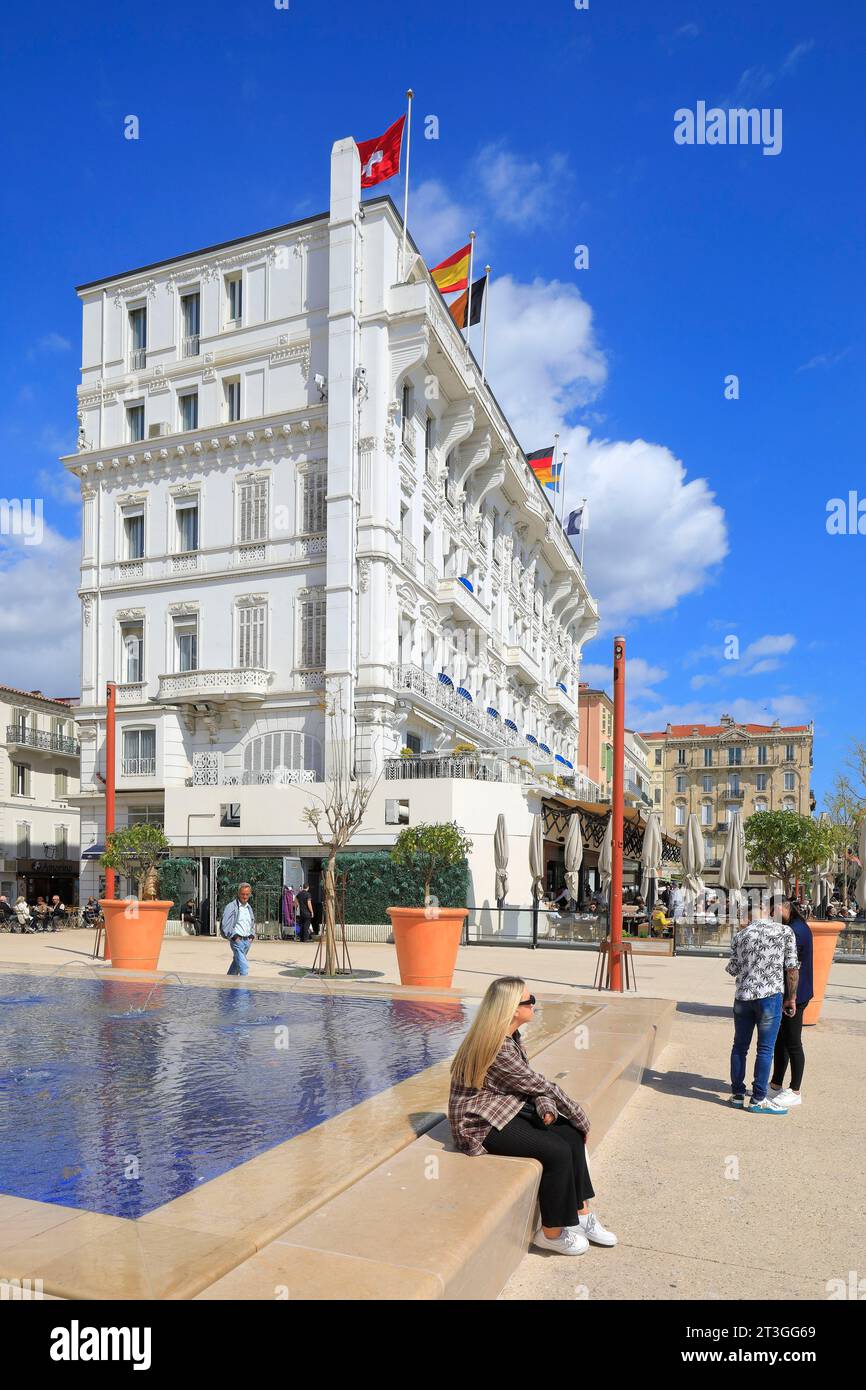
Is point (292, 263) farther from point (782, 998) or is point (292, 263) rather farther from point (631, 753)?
point (631, 753)

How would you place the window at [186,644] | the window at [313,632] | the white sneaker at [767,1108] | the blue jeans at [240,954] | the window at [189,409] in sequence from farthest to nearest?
1. the window at [189,409]
2. the window at [186,644]
3. the window at [313,632]
4. the blue jeans at [240,954]
5. the white sneaker at [767,1108]

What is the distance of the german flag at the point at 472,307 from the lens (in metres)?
→ 36.0

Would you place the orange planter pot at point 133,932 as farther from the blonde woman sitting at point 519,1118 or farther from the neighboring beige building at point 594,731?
the neighboring beige building at point 594,731

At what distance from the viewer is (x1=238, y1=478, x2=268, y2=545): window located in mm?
34219

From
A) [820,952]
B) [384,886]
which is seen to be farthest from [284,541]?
[820,952]

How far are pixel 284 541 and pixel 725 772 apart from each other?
7472 centimetres

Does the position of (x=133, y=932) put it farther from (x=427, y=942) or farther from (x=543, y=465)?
(x=543, y=465)

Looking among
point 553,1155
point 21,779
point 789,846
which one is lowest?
point 553,1155

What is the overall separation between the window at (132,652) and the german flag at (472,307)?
15907 millimetres

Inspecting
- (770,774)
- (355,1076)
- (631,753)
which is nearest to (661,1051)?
(355,1076)

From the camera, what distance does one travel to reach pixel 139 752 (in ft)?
114

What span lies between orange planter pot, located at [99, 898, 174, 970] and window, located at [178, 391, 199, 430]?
79.9ft

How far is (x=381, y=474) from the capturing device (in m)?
31.8

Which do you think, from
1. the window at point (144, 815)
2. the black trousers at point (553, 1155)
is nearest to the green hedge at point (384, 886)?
the window at point (144, 815)
